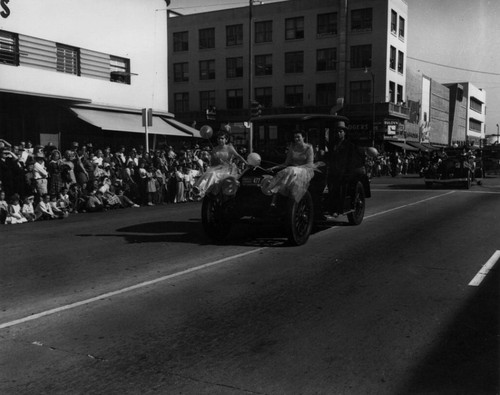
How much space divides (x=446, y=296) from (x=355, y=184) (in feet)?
19.1

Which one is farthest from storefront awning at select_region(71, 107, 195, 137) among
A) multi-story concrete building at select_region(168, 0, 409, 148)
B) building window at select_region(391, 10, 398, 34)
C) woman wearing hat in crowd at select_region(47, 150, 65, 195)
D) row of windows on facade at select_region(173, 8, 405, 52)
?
building window at select_region(391, 10, 398, 34)

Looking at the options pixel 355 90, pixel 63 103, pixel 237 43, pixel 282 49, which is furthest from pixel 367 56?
pixel 63 103

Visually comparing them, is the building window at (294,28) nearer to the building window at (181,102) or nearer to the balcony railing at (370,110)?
the balcony railing at (370,110)

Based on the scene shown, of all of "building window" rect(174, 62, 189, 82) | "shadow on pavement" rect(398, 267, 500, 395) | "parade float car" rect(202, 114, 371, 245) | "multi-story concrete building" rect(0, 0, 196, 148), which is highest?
"building window" rect(174, 62, 189, 82)

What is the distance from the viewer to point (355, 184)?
11555mm

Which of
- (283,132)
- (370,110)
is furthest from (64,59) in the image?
(370,110)

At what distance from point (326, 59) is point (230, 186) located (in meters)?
42.9

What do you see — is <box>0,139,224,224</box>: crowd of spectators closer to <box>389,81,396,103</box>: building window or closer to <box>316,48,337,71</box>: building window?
<box>316,48,337,71</box>: building window

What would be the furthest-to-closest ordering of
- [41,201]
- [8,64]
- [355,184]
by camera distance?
[8,64] → [41,201] → [355,184]

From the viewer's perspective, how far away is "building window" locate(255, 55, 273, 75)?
170ft

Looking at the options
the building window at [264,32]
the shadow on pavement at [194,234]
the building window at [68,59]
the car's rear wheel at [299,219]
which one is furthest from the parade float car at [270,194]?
the building window at [264,32]

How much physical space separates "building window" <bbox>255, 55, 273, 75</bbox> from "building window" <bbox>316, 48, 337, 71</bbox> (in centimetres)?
488

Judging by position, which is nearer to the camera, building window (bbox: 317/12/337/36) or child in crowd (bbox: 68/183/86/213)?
child in crowd (bbox: 68/183/86/213)

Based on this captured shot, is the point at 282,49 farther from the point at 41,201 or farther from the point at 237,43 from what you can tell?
the point at 41,201
